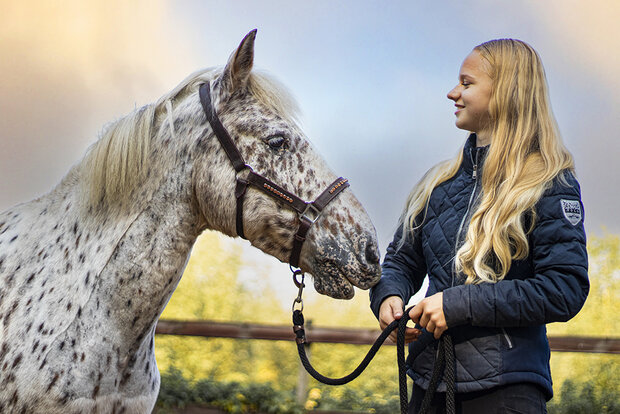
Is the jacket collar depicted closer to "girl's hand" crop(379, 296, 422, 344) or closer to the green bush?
"girl's hand" crop(379, 296, 422, 344)

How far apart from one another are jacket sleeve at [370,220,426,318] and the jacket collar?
0.26 meters

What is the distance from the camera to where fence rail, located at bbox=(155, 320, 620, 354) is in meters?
4.13

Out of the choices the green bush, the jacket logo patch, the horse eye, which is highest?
the horse eye

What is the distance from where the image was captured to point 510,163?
1363 millimetres

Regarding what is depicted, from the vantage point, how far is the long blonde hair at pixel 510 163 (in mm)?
1270

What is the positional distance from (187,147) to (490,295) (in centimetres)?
95

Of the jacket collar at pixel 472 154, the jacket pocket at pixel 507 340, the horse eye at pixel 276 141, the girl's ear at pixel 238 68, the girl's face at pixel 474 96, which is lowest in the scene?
the jacket pocket at pixel 507 340

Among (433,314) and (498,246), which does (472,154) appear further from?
(433,314)

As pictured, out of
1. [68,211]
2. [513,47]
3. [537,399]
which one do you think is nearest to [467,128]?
[513,47]

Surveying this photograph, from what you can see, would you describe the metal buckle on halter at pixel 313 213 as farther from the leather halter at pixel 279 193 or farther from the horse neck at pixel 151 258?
the horse neck at pixel 151 258

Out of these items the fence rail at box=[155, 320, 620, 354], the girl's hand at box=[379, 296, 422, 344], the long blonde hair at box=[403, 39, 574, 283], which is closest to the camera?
the long blonde hair at box=[403, 39, 574, 283]

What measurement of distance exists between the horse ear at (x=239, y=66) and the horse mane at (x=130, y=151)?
0.05 meters

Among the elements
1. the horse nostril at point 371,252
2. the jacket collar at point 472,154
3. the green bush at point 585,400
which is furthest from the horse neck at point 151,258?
the green bush at point 585,400

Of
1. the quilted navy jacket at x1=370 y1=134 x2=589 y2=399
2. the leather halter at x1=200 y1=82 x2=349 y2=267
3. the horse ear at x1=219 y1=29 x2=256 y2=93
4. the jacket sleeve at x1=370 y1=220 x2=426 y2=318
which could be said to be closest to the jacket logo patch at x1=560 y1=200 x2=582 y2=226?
the quilted navy jacket at x1=370 y1=134 x2=589 y2=399
